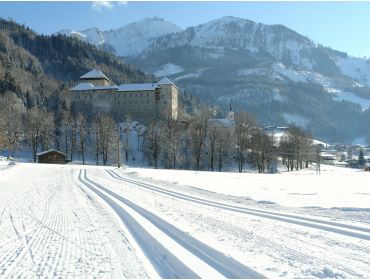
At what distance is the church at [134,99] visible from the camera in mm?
141113

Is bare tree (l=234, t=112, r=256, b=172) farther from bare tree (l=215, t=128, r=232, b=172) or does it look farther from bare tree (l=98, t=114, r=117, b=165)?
bare tree (l=98, t=114, r=117, b=165)

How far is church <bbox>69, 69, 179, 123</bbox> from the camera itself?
463 feet

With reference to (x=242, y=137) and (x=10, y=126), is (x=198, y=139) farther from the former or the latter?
(x=10, y=126)

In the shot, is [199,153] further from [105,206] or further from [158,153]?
[105,206]

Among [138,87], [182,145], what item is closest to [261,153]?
[182,145]

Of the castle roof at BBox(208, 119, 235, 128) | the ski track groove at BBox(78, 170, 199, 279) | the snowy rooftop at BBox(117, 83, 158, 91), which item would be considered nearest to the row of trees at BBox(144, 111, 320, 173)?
the castle roof at BBox(208, 119, 235, 128)

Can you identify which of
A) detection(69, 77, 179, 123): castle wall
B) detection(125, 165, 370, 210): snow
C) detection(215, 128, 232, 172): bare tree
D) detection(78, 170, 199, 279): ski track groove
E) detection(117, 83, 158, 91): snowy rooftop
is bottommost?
detection(125, 165, 370, 210): snow

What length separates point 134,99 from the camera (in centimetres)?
14262

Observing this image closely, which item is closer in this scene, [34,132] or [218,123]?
[34,132]

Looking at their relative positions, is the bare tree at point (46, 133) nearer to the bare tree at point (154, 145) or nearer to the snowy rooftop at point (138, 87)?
the bare tree at point (154, 145)

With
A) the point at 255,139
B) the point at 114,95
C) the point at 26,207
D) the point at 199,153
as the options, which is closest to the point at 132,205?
the point at 26,207

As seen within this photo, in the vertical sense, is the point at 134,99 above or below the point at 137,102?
above

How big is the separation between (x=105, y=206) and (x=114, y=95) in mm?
130895

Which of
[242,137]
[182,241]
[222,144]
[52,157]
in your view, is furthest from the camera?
[242,137]
